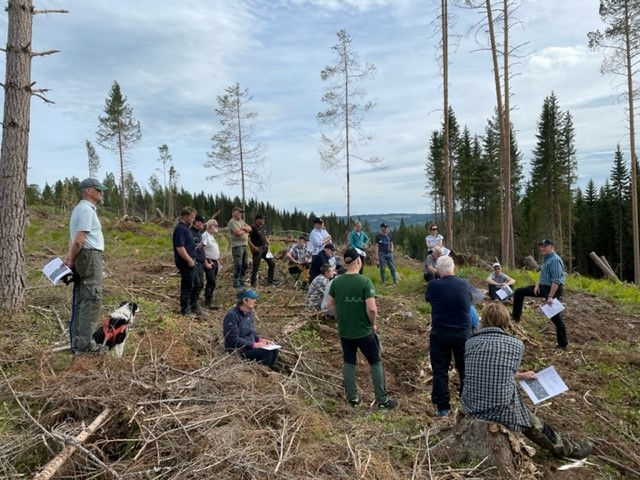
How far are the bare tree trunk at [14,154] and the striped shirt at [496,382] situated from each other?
5.83 m

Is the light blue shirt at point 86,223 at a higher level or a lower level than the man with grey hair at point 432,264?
higher

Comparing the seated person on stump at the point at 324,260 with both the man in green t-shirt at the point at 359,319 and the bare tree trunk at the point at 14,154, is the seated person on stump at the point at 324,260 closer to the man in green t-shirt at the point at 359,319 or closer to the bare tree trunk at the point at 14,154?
the man in green t-shirt at the point at 359,319

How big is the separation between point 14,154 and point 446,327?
19.5 ft

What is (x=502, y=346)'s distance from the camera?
12.5 feet

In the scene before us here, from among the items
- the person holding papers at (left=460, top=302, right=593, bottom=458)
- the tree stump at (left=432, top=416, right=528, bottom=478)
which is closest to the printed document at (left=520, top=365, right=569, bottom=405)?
the person holding papers at (left=460, top=302, right=593, bottom=458)

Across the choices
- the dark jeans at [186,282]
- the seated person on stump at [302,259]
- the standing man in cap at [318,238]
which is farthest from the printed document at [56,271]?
the seated person on stump at [302,259]

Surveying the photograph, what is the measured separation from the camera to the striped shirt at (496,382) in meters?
3.73

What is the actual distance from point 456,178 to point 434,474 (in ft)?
133

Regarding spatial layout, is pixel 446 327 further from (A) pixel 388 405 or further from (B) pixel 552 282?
(B) pixel 552 282

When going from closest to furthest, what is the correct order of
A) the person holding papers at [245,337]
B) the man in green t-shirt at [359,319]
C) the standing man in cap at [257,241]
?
the man in green t-shirt at [359,319], the person holding papers at [245,337], the standing man in cap at [257,241]

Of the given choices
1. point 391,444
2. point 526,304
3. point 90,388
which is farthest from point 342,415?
point 526,304

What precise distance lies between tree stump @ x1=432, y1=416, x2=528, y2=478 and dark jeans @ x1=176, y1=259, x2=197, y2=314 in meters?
4.91

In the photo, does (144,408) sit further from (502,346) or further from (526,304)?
(526,304)

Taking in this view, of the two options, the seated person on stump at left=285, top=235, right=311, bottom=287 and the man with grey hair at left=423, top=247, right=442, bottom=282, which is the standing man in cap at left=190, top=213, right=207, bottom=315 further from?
the man with grey hair at left=423, top=247, right=442, bottom=282
